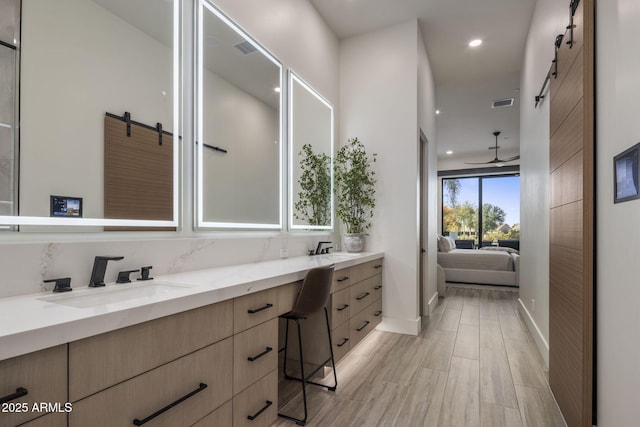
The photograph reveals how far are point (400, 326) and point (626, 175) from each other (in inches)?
108

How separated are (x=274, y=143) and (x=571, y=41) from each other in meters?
2.11

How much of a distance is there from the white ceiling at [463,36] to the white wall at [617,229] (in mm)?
2294

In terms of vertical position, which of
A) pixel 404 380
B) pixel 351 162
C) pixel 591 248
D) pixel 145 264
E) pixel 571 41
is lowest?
pixel 404 380

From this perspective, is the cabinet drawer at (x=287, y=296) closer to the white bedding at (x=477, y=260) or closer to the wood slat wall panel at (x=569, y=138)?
the wood slat wall panel at (x=569, y=138)

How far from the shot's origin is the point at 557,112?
2.22 meters

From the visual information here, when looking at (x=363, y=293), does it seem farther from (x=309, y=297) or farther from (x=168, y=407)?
(x=168, y=407)

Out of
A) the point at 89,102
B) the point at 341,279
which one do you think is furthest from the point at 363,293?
the point at 89,102

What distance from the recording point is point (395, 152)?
371 cm

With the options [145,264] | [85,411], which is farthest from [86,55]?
[85,411]

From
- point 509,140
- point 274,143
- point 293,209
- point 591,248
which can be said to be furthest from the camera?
point 509,140

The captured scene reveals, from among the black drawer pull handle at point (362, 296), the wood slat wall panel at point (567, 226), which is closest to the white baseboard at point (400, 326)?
the black drawer pull handle at point (362, 296)

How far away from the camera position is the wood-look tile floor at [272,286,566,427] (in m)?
2.00

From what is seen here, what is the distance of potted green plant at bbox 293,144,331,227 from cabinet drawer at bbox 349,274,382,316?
2.58 feet

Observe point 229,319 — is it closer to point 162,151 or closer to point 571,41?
point 162,151
